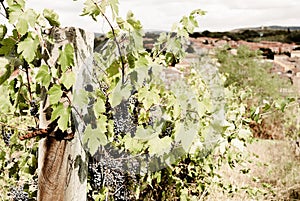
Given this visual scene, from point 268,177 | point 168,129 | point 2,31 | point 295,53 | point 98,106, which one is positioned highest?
point 2,31

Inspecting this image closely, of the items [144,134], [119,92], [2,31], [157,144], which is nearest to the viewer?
[2,31]

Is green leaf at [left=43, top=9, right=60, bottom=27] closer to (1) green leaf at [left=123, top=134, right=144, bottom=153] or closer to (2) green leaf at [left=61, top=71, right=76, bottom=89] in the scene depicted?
(2) green leaf at [left=61, top=71, right=76, bottom=89]

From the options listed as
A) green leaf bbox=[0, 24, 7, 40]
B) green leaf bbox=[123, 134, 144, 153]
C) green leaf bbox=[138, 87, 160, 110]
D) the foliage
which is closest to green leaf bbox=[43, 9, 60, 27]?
the foliage

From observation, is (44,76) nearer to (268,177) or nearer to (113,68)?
(113,68)

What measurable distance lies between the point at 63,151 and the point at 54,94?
7.9 inches

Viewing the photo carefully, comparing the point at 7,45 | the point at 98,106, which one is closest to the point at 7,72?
the point at 7,45

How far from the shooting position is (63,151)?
153 centimetres

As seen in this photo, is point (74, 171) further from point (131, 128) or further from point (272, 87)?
point (272, 87)

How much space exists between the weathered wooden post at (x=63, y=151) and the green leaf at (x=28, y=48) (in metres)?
0.08

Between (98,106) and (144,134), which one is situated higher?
(98,106)

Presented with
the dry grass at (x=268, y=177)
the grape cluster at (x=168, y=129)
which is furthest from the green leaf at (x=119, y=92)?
the dry grass at (x=268, y=177)

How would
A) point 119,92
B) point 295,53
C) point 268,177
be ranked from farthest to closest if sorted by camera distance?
point 295,53, point 268,177, point 119,92

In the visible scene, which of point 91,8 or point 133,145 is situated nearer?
point 91,8

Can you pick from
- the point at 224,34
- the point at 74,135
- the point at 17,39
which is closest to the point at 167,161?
the point at 74,135
